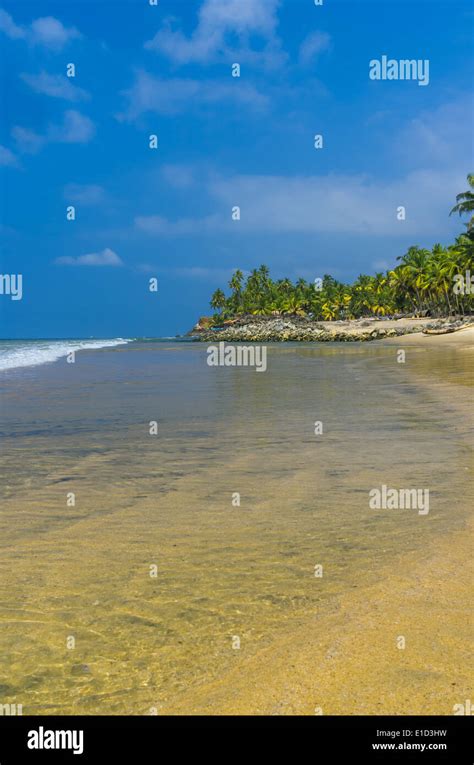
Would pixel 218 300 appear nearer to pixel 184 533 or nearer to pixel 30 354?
pixel 30 354

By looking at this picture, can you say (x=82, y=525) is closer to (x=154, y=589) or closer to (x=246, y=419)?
(x=154, y=589)

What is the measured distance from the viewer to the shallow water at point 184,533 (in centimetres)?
343

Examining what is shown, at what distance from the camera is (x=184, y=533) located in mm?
5488

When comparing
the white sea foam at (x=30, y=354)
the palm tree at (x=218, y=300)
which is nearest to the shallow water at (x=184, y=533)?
→ the white sea foam at (x=30, y=354)

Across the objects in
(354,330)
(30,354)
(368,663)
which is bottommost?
(368,663)

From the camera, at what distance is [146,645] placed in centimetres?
357

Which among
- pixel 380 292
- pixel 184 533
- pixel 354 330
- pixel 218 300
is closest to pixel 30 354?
pixel 184 533

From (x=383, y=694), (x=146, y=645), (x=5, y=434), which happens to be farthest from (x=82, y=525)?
(x=5, y=434)

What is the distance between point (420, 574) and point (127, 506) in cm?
321

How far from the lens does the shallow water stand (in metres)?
3.43

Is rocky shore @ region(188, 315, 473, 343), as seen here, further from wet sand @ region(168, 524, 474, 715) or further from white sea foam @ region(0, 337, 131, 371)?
wet sand @ region(168, 524, 474, 715)

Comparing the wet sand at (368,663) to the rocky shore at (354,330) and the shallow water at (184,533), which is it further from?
the rocky shore at (354,330)

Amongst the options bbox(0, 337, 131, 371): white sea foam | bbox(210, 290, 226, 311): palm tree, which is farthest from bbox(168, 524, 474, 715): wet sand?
bbox(210, 290, 226, 311): palm tree
